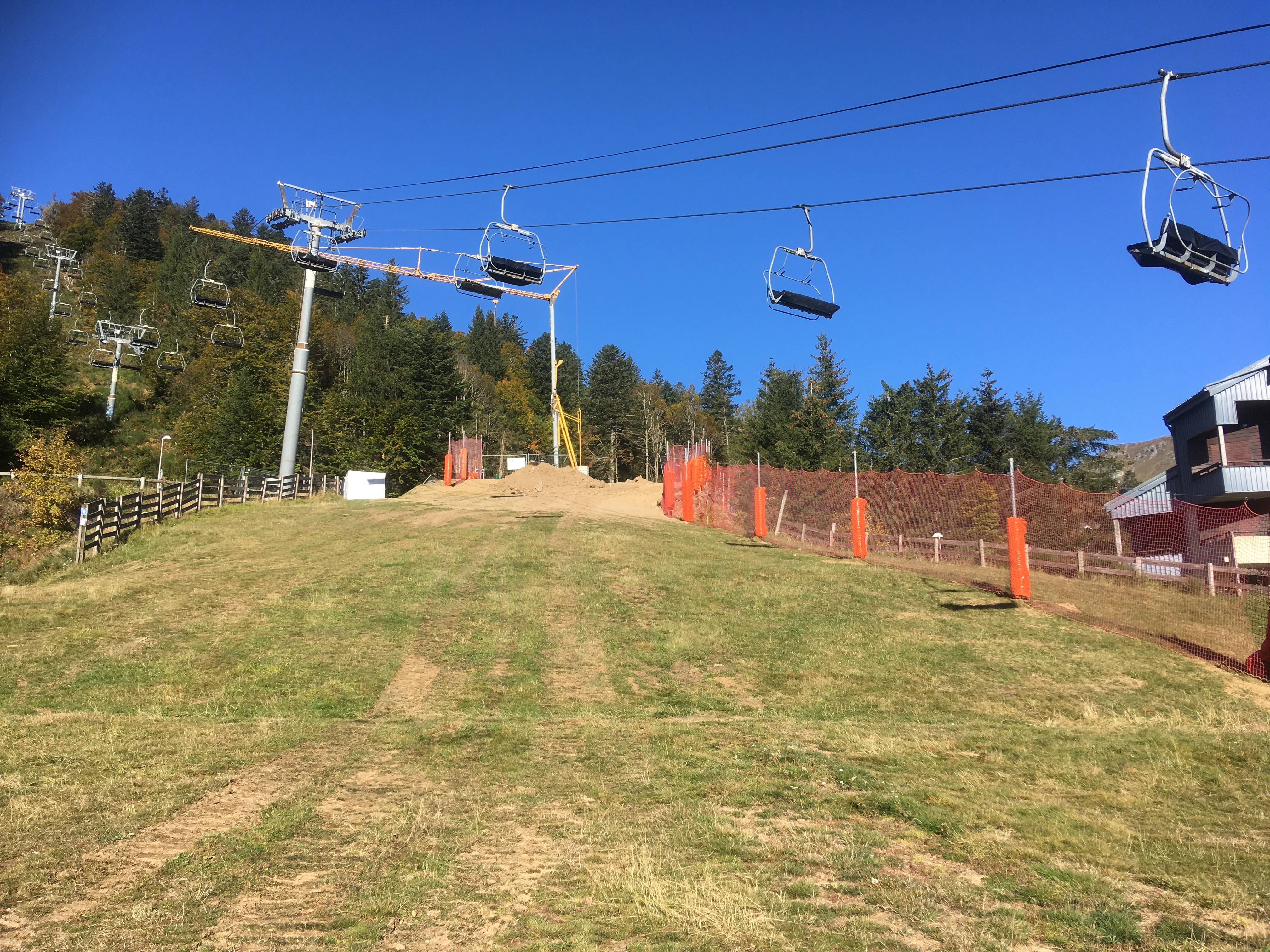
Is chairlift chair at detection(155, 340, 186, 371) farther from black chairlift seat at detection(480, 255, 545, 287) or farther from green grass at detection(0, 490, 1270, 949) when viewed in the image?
green grass at detection(0, 490, 1270, 949)

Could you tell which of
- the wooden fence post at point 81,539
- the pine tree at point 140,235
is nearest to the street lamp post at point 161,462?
the wooden fence post at point 81,539

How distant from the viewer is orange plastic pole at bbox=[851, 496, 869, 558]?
69.0ft

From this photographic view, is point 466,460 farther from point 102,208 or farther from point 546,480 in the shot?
point 102,208

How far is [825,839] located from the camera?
6.01 m

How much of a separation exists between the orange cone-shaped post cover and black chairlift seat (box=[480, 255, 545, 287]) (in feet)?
35.8

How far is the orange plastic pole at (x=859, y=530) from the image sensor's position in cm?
2103

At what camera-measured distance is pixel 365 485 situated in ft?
148

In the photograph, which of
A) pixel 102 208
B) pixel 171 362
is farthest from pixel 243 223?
pixel 171 362

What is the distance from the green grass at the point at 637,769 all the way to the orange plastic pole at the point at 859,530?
155 inches

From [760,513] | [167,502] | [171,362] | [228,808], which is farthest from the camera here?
[171,362]

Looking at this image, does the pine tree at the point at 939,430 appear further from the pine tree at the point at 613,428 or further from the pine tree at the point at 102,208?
the pine tree at the point at 102,208

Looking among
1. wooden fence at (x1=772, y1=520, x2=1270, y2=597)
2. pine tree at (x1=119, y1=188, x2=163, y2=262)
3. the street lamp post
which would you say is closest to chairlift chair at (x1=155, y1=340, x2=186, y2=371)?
the street lamp post

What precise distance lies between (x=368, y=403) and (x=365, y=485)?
26336 mm

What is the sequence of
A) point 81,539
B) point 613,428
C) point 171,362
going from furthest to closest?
point 613,428 < point 171,362 < point 81,539
